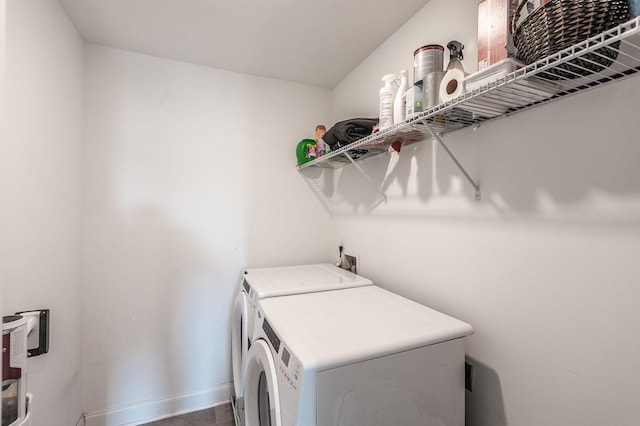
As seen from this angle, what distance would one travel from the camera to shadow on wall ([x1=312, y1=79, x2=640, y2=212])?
2.55ft

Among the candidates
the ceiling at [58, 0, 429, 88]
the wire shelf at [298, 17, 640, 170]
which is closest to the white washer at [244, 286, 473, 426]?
the wire shelf at [298, 17, 640, 170]

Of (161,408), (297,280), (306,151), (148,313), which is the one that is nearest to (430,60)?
(306,151)

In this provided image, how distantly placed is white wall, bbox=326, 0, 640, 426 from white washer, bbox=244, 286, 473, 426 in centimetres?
18

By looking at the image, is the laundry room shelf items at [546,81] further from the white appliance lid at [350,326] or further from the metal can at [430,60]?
the white appliance lid at [350,326]

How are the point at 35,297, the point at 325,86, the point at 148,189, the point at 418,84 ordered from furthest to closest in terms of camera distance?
the point at 325,86 → the point at 148,189 → the point at 35,297 → the point at 418,84

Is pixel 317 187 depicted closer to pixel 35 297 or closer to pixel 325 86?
pixel 325 86

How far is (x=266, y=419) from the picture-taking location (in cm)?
139

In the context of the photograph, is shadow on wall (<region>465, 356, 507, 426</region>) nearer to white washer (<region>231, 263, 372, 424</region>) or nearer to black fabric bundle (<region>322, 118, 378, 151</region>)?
white washer (<region>231, 263, 372, 424</region>)

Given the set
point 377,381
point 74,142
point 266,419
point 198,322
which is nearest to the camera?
point 377,381

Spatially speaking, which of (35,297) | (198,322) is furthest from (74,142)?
(198,322)

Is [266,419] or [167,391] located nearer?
[266,419]

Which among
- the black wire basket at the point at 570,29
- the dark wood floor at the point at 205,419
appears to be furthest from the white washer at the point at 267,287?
the black wire basket at the point at 570,29

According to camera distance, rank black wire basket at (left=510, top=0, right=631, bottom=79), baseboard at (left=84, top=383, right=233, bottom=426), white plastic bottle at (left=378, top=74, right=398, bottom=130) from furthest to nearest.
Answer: baseboard at (left=84, top=383, right=233, bottom=426) < white plastic bottle at (left=378, top=74, right=398, bottom=130) < black wire basket at (left=510, top=0, right=631, bottom=79)

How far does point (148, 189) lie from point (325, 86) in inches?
64.3
